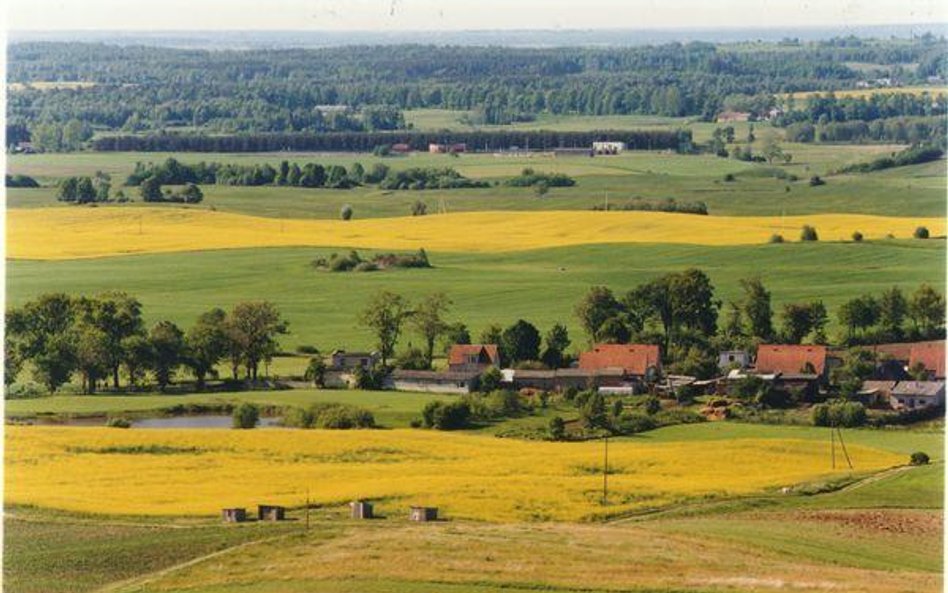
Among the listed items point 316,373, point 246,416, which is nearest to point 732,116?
point 316,373

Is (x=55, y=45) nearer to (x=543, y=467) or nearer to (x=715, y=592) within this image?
(x=543, y=467)

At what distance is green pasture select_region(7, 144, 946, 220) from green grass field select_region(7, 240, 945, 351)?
13.0 feet

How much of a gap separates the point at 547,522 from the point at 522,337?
841cm

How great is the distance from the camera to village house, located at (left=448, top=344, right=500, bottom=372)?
32250mm

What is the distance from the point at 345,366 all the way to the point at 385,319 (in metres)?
1.86

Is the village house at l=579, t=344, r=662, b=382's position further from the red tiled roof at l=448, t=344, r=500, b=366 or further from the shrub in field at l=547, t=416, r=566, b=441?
the shrub in field at l=547, t=416, r=566, b=441

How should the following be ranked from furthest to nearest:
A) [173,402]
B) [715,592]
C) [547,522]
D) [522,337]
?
[522,337] → [173,402] → [547,522] → [715,592]

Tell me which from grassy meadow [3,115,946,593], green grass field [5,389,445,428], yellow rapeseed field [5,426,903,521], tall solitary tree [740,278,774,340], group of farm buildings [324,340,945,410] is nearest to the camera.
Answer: grassy meadow [3,115,946,593]

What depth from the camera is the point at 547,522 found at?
80.9ft

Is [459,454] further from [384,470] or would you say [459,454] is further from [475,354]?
[475,354]

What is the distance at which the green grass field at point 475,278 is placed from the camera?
35.4m

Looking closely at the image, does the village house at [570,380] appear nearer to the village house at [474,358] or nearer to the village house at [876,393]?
the village house at [474,358]

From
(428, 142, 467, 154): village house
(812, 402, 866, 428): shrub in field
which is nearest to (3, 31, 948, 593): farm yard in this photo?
(812, 402, 866, 428): shrub in field

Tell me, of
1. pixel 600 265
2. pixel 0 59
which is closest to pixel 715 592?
pixel 0 59
